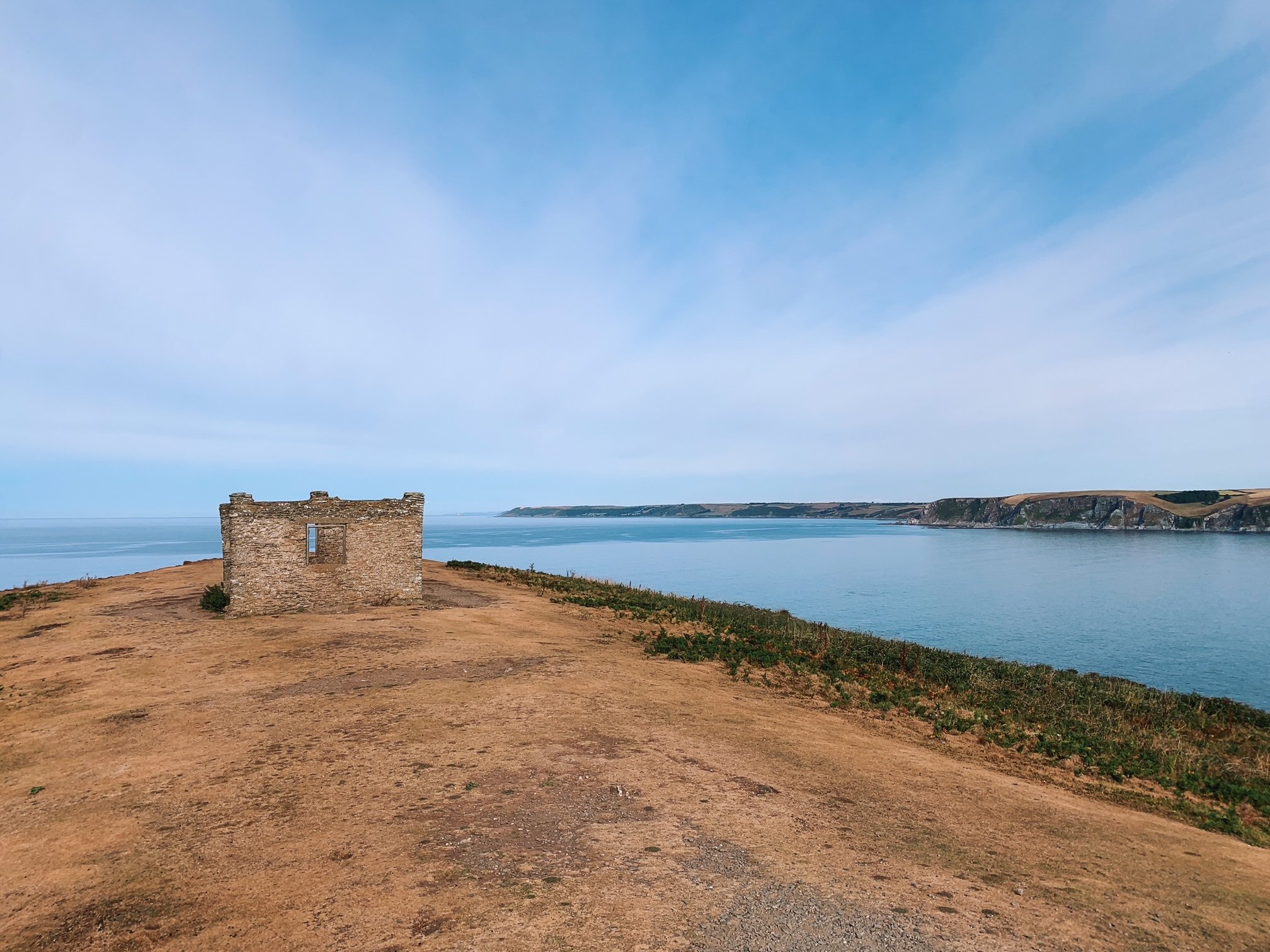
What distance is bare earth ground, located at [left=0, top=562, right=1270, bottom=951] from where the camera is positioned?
579 cm

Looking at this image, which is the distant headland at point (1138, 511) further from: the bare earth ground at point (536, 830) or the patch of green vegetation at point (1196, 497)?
the bare earth ground at point (536, 830)

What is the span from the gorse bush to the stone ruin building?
1.20 meters

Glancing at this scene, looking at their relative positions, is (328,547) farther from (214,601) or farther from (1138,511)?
(1138,511)

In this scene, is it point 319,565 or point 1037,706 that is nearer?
point 1037,706

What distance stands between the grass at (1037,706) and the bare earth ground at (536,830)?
1.80 m

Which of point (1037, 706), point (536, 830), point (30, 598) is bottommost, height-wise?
point (1037, 706)

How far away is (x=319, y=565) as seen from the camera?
22516 mm

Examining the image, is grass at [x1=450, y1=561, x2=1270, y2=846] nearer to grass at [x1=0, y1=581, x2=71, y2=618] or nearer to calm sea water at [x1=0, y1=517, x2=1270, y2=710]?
calm sea water at [x1=0, y1=517, x2=1270, y2=710]

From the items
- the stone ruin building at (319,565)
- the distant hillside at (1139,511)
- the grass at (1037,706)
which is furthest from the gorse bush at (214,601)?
the distant hillside at (1139,511)

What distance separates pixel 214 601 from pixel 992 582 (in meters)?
65.1

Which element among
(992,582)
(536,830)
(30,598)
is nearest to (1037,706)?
(536,830)

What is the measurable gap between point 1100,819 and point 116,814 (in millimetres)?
14316

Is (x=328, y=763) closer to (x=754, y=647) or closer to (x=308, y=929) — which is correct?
(x=308, y=929)

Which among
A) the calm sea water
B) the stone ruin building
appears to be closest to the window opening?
the stone ruin building
